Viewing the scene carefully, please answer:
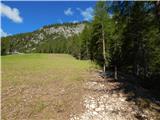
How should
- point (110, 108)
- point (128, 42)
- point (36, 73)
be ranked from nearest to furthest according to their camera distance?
1. point (110, 108)
2. point (36, 73)
3. point (128, 42)

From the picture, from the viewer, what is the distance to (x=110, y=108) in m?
16.7

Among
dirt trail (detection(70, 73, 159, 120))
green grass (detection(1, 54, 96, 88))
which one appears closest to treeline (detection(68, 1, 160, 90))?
green grass (detection(1, 54, 96, 88))

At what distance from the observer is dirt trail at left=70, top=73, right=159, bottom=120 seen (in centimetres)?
1531

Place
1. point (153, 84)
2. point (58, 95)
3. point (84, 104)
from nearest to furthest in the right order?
point (84, 104) < point (58, 95) < point (153, 84)

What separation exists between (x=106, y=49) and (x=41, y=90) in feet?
77.9

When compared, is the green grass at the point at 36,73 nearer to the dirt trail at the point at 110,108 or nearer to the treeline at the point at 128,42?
the treeline at the point at 128,42

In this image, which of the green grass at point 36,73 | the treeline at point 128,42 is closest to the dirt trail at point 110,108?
the green grass at point 36,73

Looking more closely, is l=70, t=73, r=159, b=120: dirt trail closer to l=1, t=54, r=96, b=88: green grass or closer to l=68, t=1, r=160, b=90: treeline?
l=1, t=54, r=96, b=88: green grass

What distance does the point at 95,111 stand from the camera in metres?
16.1

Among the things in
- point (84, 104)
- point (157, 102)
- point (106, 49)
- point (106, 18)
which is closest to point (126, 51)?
point (106, 49)

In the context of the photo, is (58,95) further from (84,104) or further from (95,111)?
(95,111)

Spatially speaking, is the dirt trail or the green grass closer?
the dirt trail

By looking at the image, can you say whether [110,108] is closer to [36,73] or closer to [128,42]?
[36,73]

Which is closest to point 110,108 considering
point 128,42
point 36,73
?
point 36,73
